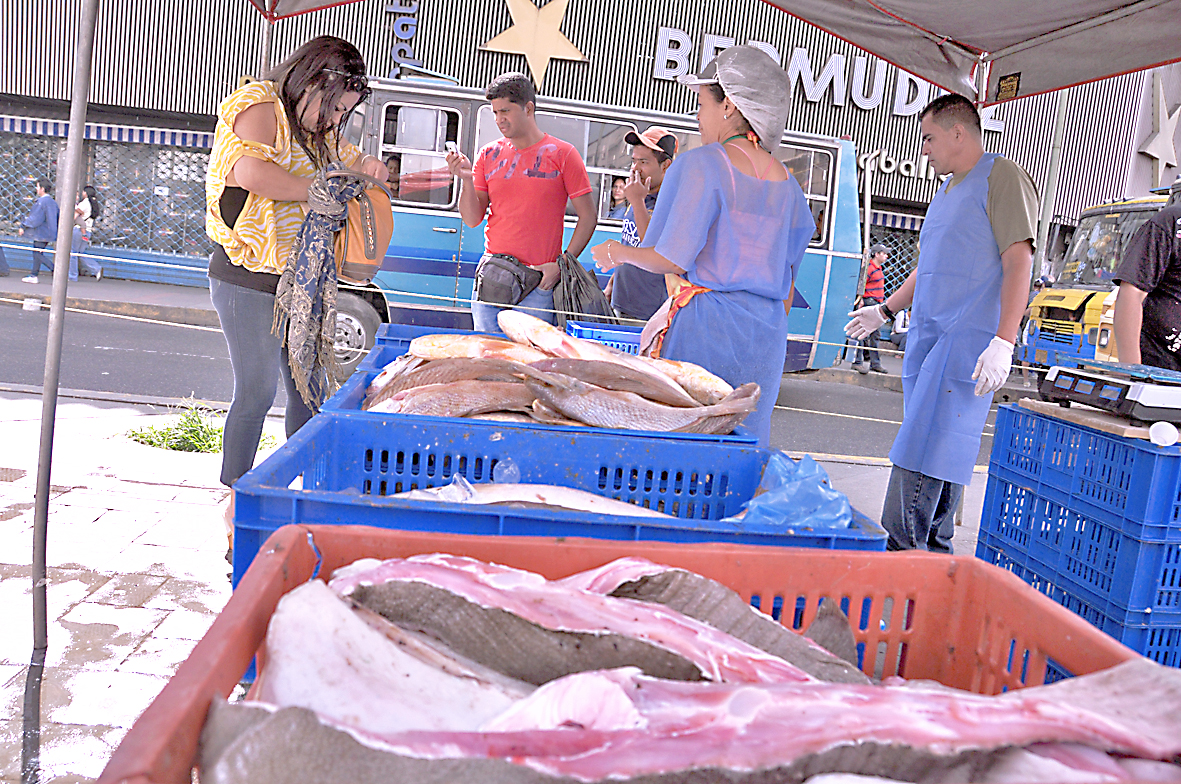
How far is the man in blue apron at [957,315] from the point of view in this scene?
3.36 meters

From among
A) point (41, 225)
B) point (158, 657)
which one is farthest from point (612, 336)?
point (41, 225)

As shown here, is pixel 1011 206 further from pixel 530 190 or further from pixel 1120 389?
pixel 530 190

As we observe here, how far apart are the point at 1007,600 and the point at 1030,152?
18.1m

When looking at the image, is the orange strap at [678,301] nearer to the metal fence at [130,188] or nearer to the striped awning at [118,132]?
the striped awning at [118,132]

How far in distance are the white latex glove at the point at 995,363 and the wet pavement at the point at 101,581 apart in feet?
9.59

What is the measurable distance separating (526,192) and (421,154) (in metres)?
4.63

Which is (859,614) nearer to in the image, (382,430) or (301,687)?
(301,687)

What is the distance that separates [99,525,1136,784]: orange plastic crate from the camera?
1090 mm

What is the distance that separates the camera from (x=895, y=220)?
55.5 feet

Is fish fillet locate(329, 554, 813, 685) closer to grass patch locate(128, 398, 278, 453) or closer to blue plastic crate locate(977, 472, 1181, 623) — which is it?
blue plastic crate locate(977, 472, 1181, 623)

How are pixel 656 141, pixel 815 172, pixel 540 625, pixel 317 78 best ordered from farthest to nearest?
pixel 815 172, pixel 656 141, pixel 317 78, pixel 540 625

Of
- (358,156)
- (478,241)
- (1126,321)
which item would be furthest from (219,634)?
(478,241)

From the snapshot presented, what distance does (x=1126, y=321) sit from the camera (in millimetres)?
3695

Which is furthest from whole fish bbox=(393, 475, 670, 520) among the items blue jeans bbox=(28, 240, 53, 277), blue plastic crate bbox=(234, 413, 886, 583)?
blue jeans bbox=(28, 240, 53, 277)
